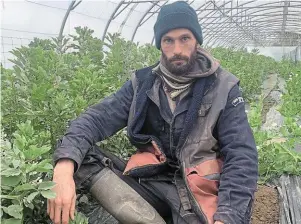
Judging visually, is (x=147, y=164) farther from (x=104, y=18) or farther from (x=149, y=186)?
(x=104, y=18)

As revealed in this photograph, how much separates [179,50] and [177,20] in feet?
0.52

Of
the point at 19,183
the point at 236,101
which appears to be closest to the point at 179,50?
the point at 236,101

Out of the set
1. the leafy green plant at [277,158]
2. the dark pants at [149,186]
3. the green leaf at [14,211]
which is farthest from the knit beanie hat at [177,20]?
the leafy green plant at [277,158]

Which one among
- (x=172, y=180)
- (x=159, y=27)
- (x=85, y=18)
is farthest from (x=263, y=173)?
(x=85, y=18)

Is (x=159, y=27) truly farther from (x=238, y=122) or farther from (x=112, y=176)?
(x=112, y=176)

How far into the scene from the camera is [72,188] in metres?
1.77

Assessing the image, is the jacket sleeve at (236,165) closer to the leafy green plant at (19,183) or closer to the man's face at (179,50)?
the man's face at (179,50)

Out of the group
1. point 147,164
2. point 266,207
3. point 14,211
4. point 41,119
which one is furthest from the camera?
point 266,207

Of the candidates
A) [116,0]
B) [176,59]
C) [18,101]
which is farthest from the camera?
[116,0]

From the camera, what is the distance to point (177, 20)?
2234mm

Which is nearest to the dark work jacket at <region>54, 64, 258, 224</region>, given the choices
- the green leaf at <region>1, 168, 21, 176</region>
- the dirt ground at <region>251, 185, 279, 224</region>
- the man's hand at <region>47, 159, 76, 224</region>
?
the man's hand at <region>47, 159, 76, 224</region>

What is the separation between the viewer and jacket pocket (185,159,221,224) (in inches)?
78.3

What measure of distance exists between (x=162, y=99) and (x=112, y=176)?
1.58 feet

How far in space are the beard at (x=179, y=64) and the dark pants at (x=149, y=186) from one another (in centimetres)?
56
